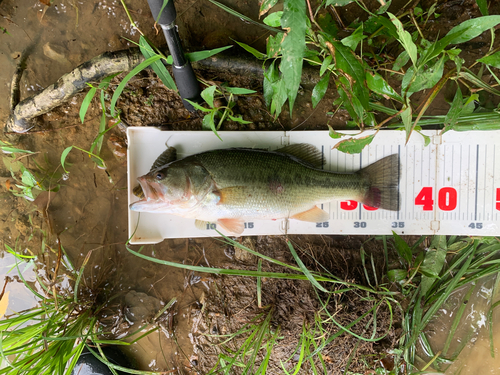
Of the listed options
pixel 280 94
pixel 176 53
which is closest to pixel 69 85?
pixel 176 53

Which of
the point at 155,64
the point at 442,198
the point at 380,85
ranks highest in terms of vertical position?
the point at 155,64

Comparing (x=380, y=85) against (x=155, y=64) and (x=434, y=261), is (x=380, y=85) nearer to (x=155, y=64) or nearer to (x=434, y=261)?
(x=155, y=64)

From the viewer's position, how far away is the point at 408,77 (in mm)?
1937

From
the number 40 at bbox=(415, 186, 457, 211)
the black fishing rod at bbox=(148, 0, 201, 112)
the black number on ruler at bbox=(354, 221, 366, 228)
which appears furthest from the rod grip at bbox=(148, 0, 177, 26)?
the number 40 at bbox=(415, 186, 457, 211)

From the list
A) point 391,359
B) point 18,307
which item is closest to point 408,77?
point 391,359

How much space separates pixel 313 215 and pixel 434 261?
1224 millimetres

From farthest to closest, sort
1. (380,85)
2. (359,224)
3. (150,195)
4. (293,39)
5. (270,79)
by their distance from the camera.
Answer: (359,224) < (150,195) < (270,79) < (380,85) < (293,39)

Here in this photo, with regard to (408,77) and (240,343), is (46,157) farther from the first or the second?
(408,77)

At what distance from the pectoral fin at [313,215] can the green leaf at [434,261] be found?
1.04 meters

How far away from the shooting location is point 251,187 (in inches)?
97.6

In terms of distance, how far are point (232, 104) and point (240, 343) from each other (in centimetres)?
234

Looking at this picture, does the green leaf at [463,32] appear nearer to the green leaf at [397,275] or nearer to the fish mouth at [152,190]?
the green leaf at [397,275]

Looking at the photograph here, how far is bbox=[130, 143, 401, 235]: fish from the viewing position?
2.43 metres

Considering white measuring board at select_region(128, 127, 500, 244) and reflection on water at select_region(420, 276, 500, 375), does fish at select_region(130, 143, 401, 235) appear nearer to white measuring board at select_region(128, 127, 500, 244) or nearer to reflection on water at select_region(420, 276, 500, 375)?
white measuring board at select_region(128, 127, 500, 244)
